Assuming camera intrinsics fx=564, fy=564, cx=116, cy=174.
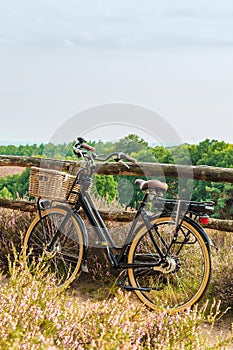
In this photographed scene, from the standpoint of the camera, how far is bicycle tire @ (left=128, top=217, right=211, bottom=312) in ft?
14.6

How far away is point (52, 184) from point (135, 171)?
40.9 inches

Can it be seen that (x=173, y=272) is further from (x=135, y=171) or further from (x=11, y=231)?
(x=11, y=231)

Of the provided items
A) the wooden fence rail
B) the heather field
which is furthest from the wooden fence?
the heather field

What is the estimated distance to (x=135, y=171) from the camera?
18.0 feet

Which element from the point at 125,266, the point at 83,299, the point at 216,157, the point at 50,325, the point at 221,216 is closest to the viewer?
the point at 50,325

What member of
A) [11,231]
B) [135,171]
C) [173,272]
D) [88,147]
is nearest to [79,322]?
[173,272]

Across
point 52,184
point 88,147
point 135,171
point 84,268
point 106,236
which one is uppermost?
point 88,147

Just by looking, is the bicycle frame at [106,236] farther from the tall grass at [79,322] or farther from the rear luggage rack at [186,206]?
the tall grass at [79,322]

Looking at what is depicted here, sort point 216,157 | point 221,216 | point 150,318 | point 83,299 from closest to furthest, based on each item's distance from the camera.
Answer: point 150,318 → point 83,299 → point 221,216 → point 216,157

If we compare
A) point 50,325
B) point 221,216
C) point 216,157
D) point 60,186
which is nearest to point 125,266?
point 60,186

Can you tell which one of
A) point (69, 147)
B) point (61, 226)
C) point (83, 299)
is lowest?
point (83, 299)

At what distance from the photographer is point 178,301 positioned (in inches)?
191

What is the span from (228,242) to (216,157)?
756cm

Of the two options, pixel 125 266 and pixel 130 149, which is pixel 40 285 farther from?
pixel 130 149
